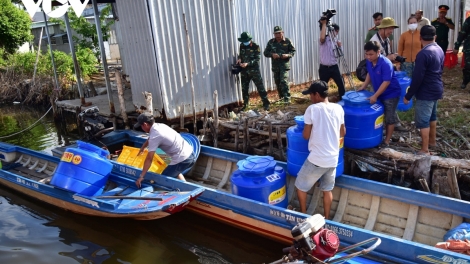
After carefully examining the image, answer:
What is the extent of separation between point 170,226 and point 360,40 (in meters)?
9.30

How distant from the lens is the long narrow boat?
441 cm

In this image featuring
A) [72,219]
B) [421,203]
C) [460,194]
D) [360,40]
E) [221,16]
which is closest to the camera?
[421,203]

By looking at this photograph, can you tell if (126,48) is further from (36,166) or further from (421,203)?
(421,203)

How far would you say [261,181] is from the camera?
5574mm

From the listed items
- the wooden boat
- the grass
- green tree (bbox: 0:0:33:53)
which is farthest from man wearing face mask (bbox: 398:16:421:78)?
green tree (bbox: 0:0:33:53)

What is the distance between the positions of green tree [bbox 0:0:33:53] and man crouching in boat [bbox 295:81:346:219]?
800 inches

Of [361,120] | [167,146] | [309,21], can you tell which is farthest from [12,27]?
[361,120]

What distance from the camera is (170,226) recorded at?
674cm

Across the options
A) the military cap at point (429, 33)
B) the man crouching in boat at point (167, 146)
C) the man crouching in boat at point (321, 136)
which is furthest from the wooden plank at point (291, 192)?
the military cap at point (429, 33)

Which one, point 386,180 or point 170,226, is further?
point 170,226

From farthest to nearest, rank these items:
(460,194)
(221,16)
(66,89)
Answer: (66,89) < (221,16) < (460,194)

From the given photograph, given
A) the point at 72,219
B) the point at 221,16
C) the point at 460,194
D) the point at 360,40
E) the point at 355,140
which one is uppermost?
the point at 221,16

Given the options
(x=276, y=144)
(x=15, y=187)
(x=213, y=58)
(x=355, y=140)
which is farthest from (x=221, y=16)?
(x=15, y=187)

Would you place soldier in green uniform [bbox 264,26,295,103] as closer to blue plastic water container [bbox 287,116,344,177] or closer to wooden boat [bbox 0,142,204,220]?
blue plastic water container [bbox 287,116,344,177]
